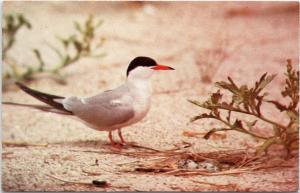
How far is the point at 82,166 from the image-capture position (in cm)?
187

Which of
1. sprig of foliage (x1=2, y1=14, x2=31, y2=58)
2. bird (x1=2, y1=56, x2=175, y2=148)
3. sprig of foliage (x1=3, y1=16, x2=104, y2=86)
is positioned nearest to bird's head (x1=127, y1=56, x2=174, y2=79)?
bird (x1=2, y1=56, x2=175, y2=148)

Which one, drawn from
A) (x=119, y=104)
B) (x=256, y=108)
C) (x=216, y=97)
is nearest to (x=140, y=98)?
(x=119, y=104)

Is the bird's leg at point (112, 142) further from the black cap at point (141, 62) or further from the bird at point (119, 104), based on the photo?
the black cap at point (141, 62)

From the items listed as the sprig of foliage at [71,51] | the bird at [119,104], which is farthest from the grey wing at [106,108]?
the sprig of foliage at [71,51]

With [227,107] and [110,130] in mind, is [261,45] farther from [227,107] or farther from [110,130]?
[110,130]

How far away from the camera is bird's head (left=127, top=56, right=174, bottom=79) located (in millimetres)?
1854

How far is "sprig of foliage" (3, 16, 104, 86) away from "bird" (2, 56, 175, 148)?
0.41 feet

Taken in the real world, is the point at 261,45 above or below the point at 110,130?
above

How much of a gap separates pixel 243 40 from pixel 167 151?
38 centimetres

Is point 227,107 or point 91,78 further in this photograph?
point 91,78

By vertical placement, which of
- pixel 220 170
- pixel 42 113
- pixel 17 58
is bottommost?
pixel 220 170

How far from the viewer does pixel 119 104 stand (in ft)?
6.02

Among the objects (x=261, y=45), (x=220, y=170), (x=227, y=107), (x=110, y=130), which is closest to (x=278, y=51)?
(x=261, y=45)

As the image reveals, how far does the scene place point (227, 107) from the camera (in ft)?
6.05
